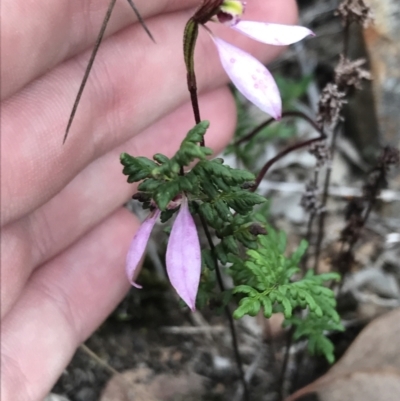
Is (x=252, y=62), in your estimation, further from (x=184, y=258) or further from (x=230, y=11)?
(x=184, y=258)

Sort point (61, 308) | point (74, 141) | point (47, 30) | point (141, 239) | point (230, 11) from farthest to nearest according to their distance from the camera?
point (61, 308), point (74, 141), point (47, 30), point (141, 239), point (230, 11)

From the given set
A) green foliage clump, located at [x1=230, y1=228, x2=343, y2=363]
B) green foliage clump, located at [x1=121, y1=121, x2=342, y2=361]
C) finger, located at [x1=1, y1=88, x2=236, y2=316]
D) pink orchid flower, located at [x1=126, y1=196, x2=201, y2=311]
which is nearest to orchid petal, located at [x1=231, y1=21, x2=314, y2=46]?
green foliage clump, located at [x1=121, y1=121, x2=342, y2=361]

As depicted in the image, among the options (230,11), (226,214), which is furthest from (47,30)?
A: (226,214)

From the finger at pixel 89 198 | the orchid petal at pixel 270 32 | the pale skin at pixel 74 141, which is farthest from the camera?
the finger at pixel 89 198

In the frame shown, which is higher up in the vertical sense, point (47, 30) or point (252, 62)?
point (47, 30)

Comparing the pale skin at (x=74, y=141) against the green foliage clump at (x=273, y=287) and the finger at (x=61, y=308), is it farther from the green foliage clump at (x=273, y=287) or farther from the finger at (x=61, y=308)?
the green foliage clump at (x=273, y=287)

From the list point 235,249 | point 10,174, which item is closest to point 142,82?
point 10,174

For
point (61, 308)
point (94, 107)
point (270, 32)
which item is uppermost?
point (94, 107)

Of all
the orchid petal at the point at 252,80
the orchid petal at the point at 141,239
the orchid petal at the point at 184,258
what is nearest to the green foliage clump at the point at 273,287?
the orchid petal at the point at 184,258
